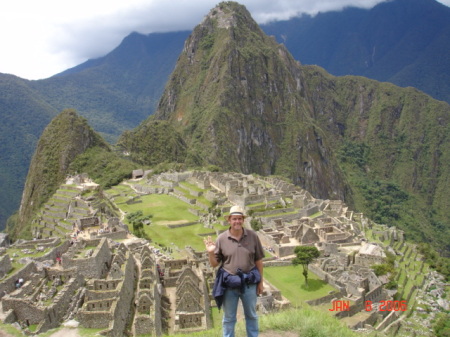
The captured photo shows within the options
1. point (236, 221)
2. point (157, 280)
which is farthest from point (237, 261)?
point (157, 280)

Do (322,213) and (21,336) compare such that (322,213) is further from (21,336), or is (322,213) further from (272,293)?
(21,336)

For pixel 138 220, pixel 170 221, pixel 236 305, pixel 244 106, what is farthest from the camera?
pixel 244 106

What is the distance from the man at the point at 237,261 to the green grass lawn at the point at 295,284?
1902cm

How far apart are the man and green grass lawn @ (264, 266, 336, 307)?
749 inches

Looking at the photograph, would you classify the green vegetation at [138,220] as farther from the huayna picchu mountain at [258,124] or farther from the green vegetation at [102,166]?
the huayna picchu mountain at [258,124]

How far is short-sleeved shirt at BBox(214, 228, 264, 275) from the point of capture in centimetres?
820

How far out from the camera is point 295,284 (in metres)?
29.9

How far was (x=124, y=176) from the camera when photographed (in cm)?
7744

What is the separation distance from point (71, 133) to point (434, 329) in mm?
82969

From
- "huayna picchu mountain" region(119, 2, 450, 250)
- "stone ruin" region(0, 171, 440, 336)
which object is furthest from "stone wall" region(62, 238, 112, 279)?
"huayna picchu mountain" region(119, 2, 450, 250)

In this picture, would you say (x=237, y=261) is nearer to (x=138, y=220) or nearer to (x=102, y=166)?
(x=138, y=220)

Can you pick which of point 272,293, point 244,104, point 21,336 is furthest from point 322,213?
point 244,104

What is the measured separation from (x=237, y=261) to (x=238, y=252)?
0.18 m

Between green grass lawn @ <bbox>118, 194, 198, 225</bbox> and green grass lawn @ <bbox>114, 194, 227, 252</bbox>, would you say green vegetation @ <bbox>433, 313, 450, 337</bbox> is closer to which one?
green grass lawn @ <bbox>114, 194, 227, 252</bbox>
